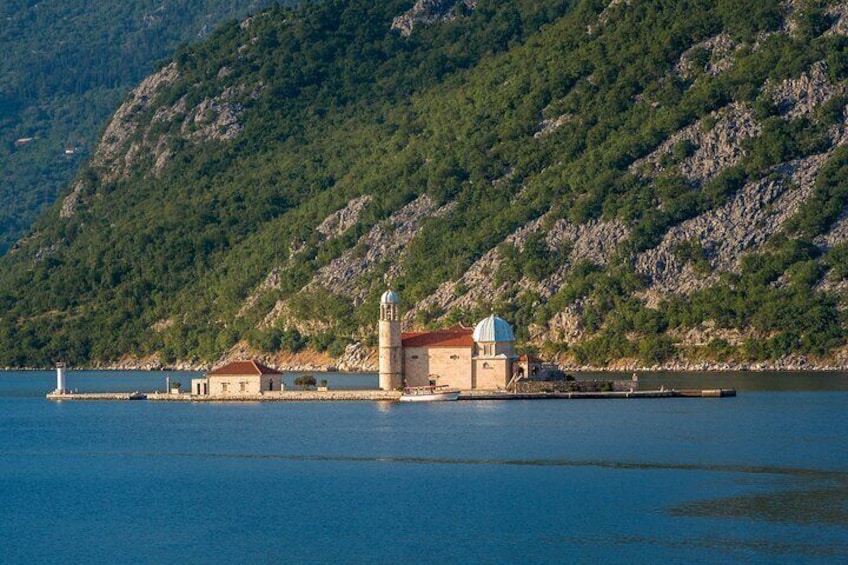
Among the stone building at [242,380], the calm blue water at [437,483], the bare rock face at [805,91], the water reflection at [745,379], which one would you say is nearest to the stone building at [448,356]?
the calm blue water at [437,483]

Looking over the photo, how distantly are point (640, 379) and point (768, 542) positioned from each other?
284 ft

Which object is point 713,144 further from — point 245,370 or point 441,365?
point 245,370

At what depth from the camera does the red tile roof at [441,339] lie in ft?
454

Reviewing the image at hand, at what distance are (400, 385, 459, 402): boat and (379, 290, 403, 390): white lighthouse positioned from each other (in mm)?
2136

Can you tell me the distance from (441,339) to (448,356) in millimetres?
1315

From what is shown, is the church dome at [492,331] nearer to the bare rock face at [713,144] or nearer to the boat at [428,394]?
the boat at [428,394]

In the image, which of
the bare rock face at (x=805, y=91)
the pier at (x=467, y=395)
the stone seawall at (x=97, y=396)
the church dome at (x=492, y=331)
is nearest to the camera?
the pier at (x=467, y=395)

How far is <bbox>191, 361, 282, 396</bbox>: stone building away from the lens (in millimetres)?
142500

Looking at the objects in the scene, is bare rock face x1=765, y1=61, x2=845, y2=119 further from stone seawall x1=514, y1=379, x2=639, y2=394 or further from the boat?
the boat

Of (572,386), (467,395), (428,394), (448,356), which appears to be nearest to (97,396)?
(448,356)

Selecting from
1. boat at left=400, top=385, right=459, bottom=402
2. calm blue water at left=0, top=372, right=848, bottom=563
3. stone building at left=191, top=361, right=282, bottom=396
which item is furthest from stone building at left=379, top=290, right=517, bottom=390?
stone building at left=191, top=361, right=282, bottom=396

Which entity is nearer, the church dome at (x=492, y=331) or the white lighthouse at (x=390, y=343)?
the church dome at (x=492, y=331)

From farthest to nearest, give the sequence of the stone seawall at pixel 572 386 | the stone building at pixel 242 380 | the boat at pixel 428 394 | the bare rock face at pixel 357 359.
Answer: the bare rock face at pixel 357 359
the stone building at pixel 242 380
the stone seawall at pixel 572 386
the boat at pixel 428 394

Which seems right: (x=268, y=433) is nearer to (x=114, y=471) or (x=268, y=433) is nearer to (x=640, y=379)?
(x=114, y=471)
